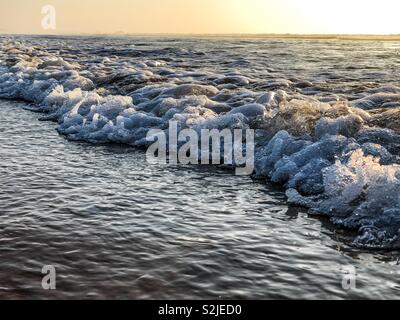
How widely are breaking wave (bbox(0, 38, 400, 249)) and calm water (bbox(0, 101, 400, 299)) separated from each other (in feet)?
2.05

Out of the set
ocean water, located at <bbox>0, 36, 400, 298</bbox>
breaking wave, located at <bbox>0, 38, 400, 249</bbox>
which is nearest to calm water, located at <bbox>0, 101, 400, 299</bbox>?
ocean water, located at <bbox>0, 36, 400, 298</bbox>

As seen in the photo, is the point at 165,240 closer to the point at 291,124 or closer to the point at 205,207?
the point at 205,207

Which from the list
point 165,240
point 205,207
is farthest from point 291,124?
point 165,240

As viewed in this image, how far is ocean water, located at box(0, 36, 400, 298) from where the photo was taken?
5332 mm

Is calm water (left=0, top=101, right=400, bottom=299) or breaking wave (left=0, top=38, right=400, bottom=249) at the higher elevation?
breaking wave (left=0, top=38, right=400, bottom=249)

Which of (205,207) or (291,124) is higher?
(291,124)

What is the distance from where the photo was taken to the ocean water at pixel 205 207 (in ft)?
17.5

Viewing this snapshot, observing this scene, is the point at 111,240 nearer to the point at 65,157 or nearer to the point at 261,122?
the point at 65,157

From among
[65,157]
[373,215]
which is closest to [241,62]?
[65,157]

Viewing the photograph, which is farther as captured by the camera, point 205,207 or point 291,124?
point 291,124

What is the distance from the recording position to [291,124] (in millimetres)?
11781

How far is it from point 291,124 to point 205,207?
4.83 metres

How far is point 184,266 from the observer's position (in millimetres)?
5586

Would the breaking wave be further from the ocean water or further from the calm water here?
the calm water
